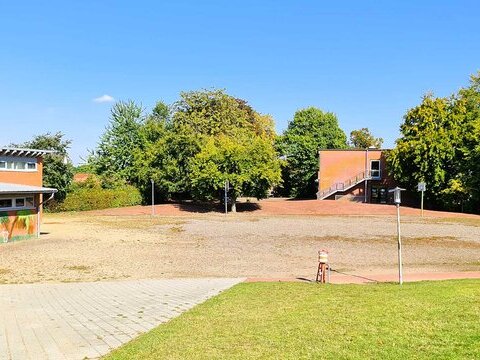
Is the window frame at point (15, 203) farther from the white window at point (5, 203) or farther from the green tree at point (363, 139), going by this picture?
the green tree at point (363, 139)

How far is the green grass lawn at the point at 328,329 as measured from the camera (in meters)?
6.26

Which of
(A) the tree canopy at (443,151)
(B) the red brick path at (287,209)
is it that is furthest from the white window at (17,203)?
(A) the tree canopy at (443,151)

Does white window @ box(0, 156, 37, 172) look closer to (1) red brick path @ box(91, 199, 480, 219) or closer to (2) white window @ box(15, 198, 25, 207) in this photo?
(2) white window @ box(15, 198, 25, 207)

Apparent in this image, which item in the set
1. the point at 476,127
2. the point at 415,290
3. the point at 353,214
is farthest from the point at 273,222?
the point at 415,290

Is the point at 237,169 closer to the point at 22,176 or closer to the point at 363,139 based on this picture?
the point at 22,176

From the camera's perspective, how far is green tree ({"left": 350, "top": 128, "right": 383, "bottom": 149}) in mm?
88688

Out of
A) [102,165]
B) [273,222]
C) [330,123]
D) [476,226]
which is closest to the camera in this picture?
[476,226]

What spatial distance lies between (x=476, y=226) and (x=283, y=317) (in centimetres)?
3045

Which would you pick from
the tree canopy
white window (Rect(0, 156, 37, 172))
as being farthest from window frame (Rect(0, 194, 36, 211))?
the tree canopy

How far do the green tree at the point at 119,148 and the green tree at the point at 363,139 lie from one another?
4588 cm

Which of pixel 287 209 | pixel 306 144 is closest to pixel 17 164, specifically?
pixel 287 209

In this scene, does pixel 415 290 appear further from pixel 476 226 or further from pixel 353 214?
pixel 353 214

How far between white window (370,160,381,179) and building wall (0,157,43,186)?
3867cm

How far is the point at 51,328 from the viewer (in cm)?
916
